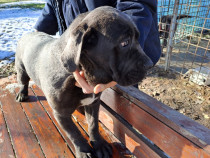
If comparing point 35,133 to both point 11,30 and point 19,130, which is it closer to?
point 19,130

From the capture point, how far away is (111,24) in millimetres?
1416

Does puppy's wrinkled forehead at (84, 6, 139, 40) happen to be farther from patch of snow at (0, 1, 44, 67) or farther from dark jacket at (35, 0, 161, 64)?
patch of snow at (0, 1, 44, 67)

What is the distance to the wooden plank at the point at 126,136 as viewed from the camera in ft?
6.38

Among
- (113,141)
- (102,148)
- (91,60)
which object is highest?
(91,60)

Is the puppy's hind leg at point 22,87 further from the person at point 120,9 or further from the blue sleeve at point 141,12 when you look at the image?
the blue sleeve at point 141,12

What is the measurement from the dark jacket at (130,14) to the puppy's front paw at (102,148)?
1.17m

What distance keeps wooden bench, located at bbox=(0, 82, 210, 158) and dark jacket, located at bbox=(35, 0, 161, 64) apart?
1.96 feet

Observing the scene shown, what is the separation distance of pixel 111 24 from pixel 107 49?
0.64ft

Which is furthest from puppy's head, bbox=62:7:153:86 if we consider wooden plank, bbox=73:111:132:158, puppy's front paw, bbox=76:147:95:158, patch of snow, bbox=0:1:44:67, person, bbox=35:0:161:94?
patch of snow, bbox=0:1:44:67

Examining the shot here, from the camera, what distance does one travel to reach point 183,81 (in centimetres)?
479

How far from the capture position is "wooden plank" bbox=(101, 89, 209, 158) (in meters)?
1.46

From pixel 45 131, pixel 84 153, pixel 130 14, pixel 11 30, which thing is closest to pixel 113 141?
pixel 84 153

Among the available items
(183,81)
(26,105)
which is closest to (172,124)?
(26,105)

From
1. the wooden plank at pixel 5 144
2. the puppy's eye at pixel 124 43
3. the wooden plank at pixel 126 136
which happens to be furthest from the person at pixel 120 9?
the wooden plank at pixel 5 144
